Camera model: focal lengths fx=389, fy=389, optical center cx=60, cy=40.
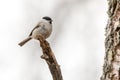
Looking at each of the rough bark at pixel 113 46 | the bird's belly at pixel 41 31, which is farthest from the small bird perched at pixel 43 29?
the rough bark at pixel 113 46

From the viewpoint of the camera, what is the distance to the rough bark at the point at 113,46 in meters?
2.02

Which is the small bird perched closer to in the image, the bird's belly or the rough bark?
the bird's belly

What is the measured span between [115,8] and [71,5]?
Answer: 2.27m

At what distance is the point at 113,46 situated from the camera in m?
2.08

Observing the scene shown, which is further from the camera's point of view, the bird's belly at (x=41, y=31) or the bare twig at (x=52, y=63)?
the bird's belly at (x=41, y=31)

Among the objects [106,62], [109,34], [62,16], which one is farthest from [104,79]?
[62,16]

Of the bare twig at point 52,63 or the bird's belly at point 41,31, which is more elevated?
the bare twig at point 52,63

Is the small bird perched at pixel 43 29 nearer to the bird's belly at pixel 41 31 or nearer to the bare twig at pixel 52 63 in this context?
the bird's belly at pixel 41 31

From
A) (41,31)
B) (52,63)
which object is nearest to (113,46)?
(52,63)

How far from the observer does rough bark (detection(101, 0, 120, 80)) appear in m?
2.02

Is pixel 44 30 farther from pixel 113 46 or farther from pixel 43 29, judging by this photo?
pixel 113 46

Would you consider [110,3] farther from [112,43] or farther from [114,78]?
[114,78]

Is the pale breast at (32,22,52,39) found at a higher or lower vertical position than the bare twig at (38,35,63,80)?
lower

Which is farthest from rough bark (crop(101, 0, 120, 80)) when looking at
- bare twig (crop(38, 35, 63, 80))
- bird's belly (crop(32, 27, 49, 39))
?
bird's belly (crop(32, 27, 49, 39))
